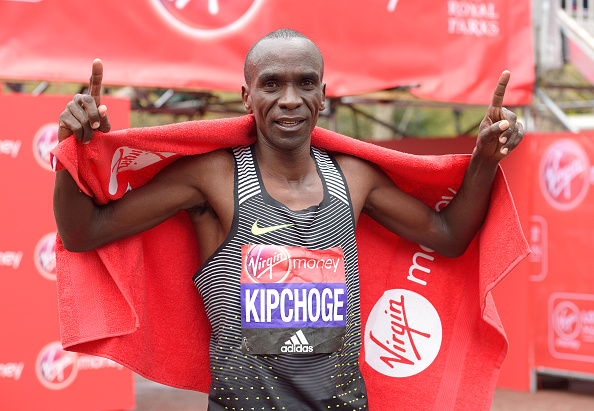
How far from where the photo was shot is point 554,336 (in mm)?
5945

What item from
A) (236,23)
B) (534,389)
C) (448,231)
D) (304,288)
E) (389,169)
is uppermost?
(236,23)

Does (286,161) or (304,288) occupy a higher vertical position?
(286,161)

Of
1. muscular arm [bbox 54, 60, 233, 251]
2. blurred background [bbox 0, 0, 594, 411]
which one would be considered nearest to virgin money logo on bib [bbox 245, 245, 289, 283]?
muscular arm [bbox 54, 60, 233, 251]

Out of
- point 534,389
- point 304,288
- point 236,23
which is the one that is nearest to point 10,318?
point 236,23

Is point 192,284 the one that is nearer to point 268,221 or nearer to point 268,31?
point 268,221

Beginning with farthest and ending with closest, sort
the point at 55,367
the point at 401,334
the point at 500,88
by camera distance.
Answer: the point at 55,367 → the point at 401,334 → the point at 500,88

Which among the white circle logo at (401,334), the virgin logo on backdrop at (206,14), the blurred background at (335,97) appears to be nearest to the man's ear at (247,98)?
the white circle logo at (401,334)

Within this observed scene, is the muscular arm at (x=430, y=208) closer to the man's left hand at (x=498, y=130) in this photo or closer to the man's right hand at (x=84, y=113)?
the man's left hand at (x=498, y=130)

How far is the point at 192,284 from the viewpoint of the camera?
8.27ft

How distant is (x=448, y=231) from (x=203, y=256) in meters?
0.83

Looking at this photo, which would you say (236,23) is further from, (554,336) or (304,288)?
(554,336)

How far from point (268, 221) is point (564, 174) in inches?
166

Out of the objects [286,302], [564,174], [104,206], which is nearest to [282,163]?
[286,302]

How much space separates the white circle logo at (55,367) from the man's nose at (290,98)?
2.83 m
